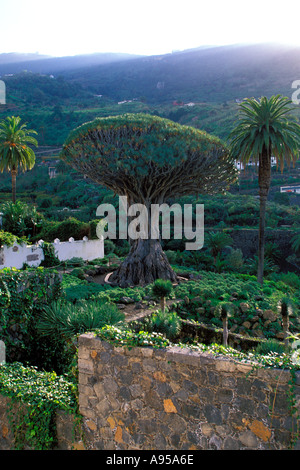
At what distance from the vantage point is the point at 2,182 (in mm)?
61844

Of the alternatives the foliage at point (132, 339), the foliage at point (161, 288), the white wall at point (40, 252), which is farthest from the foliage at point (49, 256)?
the foliage at point (132, 339)

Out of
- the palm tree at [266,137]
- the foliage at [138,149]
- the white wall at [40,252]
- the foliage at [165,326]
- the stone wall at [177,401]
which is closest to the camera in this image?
the stone wall at [177,401]

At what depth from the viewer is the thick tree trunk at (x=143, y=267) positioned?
2000 centimetres

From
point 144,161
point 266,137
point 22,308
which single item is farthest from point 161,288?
point 266,137

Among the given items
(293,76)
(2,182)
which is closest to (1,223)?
(2,182)

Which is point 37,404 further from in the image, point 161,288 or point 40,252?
point 40,252

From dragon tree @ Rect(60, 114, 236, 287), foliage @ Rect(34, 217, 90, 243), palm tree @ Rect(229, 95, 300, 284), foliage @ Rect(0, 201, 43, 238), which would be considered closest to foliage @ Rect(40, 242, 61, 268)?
foliage @ Rect(0, 201, 43, 238)

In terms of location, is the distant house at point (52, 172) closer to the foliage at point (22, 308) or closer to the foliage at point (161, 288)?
the foliage at point (161, 288)

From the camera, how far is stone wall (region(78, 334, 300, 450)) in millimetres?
5148

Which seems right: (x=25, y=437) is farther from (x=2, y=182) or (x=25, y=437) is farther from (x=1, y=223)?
(x=2, y=182)

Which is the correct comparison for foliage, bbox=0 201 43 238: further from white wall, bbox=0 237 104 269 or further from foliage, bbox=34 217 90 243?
white wall, bbox=0 237 104 269

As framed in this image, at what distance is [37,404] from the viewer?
7027 millimetres

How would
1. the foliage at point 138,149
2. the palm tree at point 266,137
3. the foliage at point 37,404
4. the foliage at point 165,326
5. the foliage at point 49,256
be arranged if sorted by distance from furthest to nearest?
the foliage at point 49,256
the palm tree at point 266,137
the foliage at point 138,149
the foliage at point 165,326
the foliage at point 37,404

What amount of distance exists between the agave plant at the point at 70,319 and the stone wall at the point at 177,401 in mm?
2332
